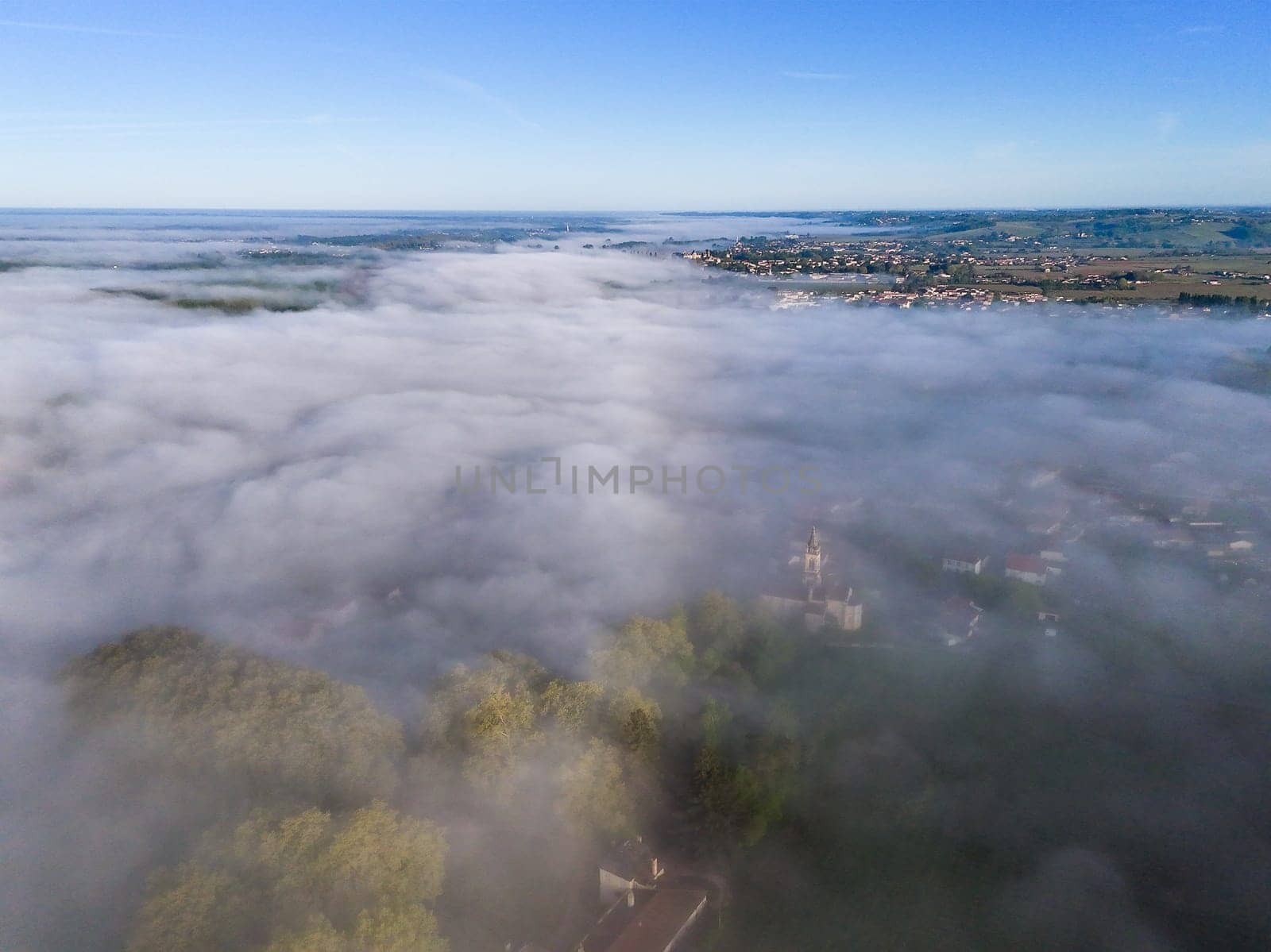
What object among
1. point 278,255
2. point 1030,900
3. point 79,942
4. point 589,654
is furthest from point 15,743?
point 278,255

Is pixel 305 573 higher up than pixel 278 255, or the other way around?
pixel 278 255

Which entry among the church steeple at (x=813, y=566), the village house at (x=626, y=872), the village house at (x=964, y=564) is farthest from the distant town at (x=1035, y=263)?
the village house at (x=626, y=872)

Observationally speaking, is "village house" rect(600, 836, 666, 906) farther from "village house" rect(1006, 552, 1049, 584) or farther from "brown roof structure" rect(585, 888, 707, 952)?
"village house" rect(1006, 552, 1049, 584)

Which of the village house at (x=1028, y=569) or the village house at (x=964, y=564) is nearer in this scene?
the village house at (x=1028, y=569)

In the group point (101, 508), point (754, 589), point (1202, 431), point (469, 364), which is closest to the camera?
point (754, 589)

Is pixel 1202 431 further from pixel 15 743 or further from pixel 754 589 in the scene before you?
pixel 15 743

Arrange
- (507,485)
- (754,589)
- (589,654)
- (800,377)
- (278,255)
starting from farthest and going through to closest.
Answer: (278,255)
(800,377)
(507,485)
(754,589)
(589,654)

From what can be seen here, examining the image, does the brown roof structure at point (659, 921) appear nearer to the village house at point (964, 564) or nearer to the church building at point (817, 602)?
the church building at point (817, 602)

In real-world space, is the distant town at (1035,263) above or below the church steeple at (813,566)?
above
